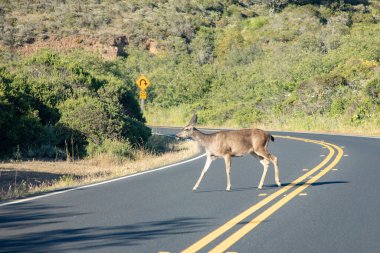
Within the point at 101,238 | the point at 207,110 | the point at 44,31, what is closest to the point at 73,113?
the point at 101,238

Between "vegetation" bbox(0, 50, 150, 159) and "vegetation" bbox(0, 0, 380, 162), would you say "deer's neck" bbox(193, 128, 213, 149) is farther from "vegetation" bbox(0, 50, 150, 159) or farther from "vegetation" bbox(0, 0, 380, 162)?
"vegetation" bbox(0, 0, 380, 162)

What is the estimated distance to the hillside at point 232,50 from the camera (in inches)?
1748

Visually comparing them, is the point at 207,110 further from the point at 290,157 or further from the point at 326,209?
the point at 326,209

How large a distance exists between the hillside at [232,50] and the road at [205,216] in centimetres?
2419

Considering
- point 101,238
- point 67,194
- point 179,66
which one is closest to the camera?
point 101,238

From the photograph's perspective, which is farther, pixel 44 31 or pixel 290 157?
pixel 44 31

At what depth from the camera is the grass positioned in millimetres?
13766

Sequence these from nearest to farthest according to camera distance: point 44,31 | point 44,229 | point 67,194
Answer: point 44,229 → point 67,194 → point 44,31

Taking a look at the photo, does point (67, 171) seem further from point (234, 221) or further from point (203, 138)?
point (234, 221)

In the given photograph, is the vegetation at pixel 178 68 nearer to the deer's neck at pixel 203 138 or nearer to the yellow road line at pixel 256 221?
the deer's neck at pixel 203 138

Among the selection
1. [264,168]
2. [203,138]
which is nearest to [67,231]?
[203,138]

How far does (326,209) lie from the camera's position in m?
10.3

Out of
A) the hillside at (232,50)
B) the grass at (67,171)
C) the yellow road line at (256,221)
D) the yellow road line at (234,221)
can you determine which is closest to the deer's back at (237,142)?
the yellow road line at (234,221)

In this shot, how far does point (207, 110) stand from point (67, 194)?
132 ft
